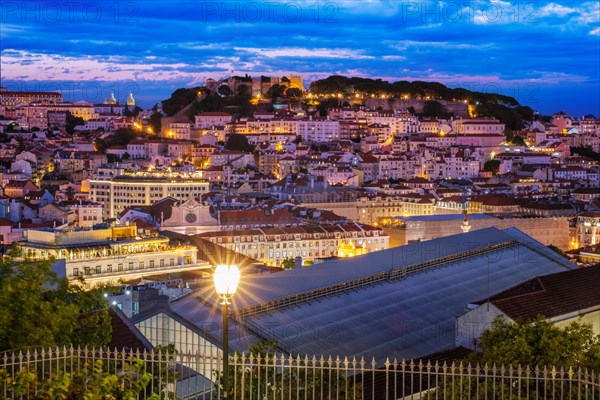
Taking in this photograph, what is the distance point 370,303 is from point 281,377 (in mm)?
6719

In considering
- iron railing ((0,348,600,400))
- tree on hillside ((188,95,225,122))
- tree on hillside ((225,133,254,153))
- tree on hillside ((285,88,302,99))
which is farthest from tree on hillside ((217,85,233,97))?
iron railing ((0,348,600,400))

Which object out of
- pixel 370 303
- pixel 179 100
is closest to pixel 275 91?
pixel 179 100

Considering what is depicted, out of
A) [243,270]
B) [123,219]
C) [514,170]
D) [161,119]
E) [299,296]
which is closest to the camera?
[299,296]

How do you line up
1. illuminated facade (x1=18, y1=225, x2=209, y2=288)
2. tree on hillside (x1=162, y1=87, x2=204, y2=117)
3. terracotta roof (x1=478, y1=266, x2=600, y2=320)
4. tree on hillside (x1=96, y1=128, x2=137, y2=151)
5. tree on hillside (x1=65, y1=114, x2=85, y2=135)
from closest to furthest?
terracotta roof (x1=478, y1=266, x2=600, y2=320)
illuminated facade (x1=18, y1=225, x2=209, y2=288)
tree on hillside (x1=96, y1=128, x2=137, y2=151)
tree on hillside (x1=162, y1=87, x2=204, y2=117)
tree on hillside (x1=65, y1=114, x2=85, y2=135)

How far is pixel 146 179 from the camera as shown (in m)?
48.8

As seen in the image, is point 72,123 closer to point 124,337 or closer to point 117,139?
point 117,139

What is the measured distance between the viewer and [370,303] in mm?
14922

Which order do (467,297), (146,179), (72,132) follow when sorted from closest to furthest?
(467,297) < (146,179) < (72,132)

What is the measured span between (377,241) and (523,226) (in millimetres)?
7789

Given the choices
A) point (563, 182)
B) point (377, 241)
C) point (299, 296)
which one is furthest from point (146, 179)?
point (299, 296)

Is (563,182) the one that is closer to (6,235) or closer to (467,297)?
(6,235)

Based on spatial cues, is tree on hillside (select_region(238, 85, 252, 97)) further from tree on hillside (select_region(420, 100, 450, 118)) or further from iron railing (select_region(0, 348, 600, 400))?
iron railing (select_region(0, 348, 600, 400))

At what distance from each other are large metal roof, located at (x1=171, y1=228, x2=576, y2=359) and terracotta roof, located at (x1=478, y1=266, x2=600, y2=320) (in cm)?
125

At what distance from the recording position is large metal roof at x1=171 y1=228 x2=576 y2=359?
1291 cm
